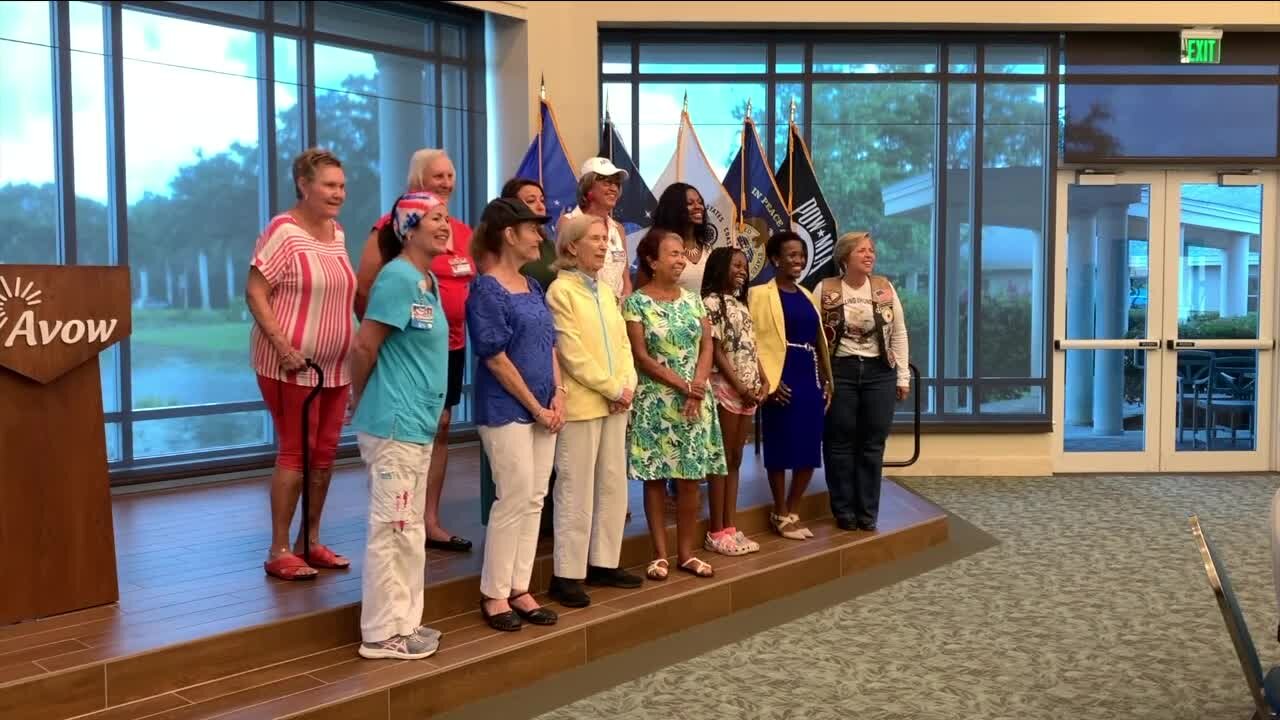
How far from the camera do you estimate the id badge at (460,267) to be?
4227mm

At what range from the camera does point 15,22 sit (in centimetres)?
575

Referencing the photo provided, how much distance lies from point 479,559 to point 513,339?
3.19ft

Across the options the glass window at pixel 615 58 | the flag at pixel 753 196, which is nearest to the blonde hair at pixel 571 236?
the flag at pixel 753 196

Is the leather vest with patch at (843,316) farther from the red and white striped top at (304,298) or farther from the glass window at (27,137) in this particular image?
the glass window at (27,137)

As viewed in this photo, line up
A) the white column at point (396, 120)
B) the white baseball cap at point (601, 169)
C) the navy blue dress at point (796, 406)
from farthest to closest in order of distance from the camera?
the white column at point (396, 120), the navy blue dress at point (796, 406), the white baseball cap at point (601, 169)

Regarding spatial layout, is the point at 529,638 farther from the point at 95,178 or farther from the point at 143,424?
the point at 95,178

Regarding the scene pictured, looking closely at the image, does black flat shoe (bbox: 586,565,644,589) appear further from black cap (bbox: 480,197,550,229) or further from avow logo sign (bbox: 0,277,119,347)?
avow logo sign (bbox: 0,277,119,347)

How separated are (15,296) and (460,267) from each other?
4.82 ft

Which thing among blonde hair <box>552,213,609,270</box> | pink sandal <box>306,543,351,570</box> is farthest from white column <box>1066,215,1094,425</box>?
pink sandal <box>306,543,351,570</box>

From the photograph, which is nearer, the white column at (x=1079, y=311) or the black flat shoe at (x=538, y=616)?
the black flat shoe at (x=538, y=616)

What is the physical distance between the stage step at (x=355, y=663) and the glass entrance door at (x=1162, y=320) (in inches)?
192

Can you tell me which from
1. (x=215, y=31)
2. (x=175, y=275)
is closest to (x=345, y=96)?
(x=215, y=31)

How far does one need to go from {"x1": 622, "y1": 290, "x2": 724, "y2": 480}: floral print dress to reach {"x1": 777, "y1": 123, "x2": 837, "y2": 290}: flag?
2807 millimetres

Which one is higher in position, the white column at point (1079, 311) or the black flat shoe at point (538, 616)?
the white column at point (1079, 311)
